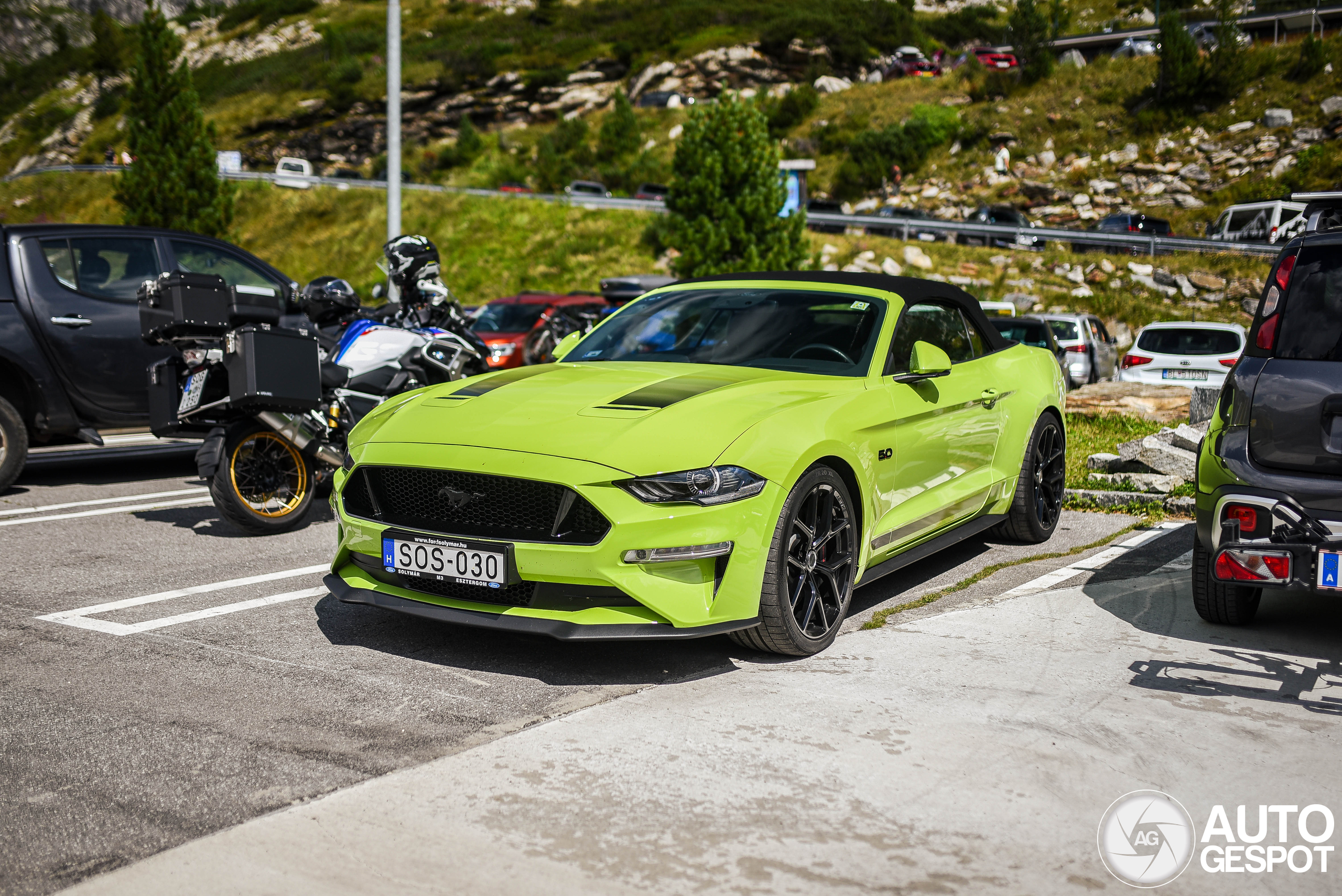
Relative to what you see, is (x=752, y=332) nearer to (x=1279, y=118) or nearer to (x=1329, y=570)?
(x=1329, y=570)

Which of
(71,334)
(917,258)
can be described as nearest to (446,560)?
(71,334)

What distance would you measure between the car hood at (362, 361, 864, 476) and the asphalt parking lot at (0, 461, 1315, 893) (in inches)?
35.1

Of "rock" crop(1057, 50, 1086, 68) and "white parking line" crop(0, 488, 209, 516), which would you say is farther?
"rock" crop(1057, 50, 1086, 68)

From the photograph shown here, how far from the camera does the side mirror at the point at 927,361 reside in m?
5.44

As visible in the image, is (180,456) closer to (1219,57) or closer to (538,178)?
(538,178)

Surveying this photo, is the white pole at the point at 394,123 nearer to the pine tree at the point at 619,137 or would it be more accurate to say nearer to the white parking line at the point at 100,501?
the white parking line at the point at 100,501

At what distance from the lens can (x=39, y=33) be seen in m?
146

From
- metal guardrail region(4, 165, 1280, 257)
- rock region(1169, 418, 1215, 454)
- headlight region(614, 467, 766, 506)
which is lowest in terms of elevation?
rock region(1169, 418, 1215, 454)

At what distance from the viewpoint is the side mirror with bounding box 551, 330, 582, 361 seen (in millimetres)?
6145

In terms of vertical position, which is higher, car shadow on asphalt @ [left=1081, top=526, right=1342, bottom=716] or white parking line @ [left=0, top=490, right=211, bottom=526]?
car shadow on asphalt @ [left=1081, top=526, right=1342, bottom=716]

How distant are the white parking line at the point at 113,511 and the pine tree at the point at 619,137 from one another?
42877 millimetres

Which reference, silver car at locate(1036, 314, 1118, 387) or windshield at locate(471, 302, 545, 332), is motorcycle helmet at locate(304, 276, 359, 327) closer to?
windshield at locate(471, 302, 545, 332)

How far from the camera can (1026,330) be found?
16703 millimetres

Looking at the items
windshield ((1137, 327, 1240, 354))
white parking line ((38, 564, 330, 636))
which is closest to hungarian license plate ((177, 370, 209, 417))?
white parking line ((38, 564, 330, 636))
